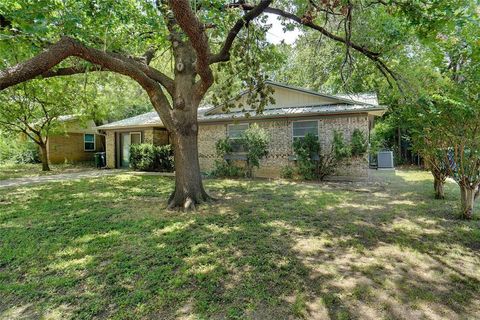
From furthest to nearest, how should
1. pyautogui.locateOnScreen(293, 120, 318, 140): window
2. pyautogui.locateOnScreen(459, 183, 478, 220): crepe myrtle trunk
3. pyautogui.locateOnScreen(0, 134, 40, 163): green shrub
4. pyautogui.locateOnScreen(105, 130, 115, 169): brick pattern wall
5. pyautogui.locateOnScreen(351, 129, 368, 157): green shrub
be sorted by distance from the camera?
pyautogui.locateOnScreen(0, 134, 40, 163): green shrub < pyautogui.locateOnScreen(105, 130, 115, 169): brick pattern wall < pyautogui.locateOnScreen(293, 120, 318, 140): window < pyautogui.locateOnScreen(351, 129, 368, 157): green shrub < pyautogui.locateOnScreen(459, 183, 478, 220): crepe myrtle trunk

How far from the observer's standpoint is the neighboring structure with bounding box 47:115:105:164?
65.5 ft

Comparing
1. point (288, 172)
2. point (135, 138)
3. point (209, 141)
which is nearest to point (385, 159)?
point (288, 172)

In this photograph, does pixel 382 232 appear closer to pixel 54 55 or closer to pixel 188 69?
pixel 188 69

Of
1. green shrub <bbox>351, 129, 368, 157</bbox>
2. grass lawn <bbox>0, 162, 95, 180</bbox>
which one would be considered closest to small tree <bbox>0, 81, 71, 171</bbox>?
grass lawn <bbox>0, 162, 95, 180</bbox>

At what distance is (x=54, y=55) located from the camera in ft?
14.9

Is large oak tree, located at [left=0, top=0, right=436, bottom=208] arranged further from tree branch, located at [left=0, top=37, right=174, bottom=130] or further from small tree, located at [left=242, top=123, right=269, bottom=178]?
small tree, located at [left=242, top=123, right=269, bottom=178]

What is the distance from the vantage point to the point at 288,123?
13.0 metres

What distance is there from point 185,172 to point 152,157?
349 inches

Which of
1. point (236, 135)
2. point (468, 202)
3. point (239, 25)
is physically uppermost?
point (239, 25)

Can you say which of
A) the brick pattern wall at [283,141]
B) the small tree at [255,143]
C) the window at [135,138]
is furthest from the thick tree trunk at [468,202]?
the window at [135,138]

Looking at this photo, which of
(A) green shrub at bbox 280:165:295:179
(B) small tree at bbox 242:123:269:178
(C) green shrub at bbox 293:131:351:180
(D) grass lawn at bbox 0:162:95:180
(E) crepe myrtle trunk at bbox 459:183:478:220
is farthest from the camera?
(D) grass lawn at bbox 0:162:95:180

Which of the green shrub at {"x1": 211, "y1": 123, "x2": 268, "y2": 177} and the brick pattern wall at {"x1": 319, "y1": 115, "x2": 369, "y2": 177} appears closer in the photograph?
the brick pattern wall at {"x1": 319, "y1": 115, "x2": 369, "y2": 177}

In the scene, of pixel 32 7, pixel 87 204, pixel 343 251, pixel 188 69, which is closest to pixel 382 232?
pixel 343 251

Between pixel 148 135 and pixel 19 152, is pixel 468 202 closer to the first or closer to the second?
pixel 148 135
